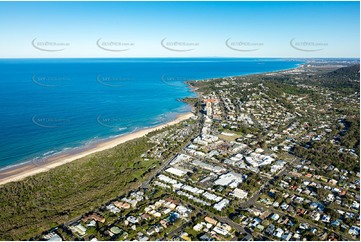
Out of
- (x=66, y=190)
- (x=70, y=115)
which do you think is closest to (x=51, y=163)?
(x=66, y=190)

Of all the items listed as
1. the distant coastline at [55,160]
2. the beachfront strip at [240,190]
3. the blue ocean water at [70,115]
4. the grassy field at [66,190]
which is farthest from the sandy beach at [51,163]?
the beachfront strip at [240,190]

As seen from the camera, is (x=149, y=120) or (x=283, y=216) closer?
(x=283, y=216)

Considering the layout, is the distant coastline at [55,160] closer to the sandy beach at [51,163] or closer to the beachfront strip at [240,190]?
the sandy beach at [51,163]

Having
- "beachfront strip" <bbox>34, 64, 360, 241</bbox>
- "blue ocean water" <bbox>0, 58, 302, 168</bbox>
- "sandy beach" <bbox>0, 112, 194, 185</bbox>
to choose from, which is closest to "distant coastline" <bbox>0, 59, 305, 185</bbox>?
"sandy beach" <bbox>0, 112, 194, 185</bbox>

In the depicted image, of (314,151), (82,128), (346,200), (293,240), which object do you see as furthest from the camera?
(82,128)

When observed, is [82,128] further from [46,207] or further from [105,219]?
[105,219]

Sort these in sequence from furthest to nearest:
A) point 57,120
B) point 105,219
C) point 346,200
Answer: point 57,120, point 346,200, point 105,219

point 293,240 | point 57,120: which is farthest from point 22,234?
point 57,120
